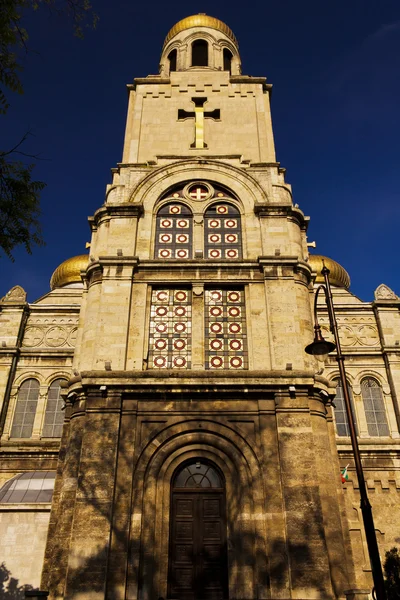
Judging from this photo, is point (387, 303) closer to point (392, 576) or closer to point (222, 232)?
point (222, 232)

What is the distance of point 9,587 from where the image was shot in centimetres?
2027

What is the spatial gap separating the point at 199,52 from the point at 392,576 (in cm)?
2815

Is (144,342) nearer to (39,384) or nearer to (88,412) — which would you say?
(88,412)

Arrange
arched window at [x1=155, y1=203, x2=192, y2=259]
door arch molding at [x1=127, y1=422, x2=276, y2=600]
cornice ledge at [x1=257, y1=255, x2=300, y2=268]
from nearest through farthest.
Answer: door arch molding at [x1=127, y1=422, x2=276, y2=600], cornice ledge at [x1=257, y1=255, x2=300, y2=268], arched window at [x1=155, y1=203, x2=192, y2=259]

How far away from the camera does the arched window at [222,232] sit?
2164 cm

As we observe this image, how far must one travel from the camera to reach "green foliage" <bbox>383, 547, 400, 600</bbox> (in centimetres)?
1812

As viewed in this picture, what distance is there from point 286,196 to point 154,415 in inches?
420

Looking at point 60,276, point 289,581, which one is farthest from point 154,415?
point 60,276

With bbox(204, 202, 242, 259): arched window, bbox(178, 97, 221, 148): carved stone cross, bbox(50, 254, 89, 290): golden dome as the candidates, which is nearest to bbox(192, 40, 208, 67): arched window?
bbox(178, 97, 221, 148): carved stone cross

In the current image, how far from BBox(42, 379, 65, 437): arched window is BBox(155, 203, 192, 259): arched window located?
35.7ft

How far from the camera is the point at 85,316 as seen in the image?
20594 mm

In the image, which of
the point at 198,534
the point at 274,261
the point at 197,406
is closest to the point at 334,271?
the point at 274,261

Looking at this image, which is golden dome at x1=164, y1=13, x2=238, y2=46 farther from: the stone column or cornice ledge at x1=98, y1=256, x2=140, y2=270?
the stone column

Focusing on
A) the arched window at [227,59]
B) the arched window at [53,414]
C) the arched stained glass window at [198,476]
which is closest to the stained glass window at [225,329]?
the arched stained glass window at [198,476]
